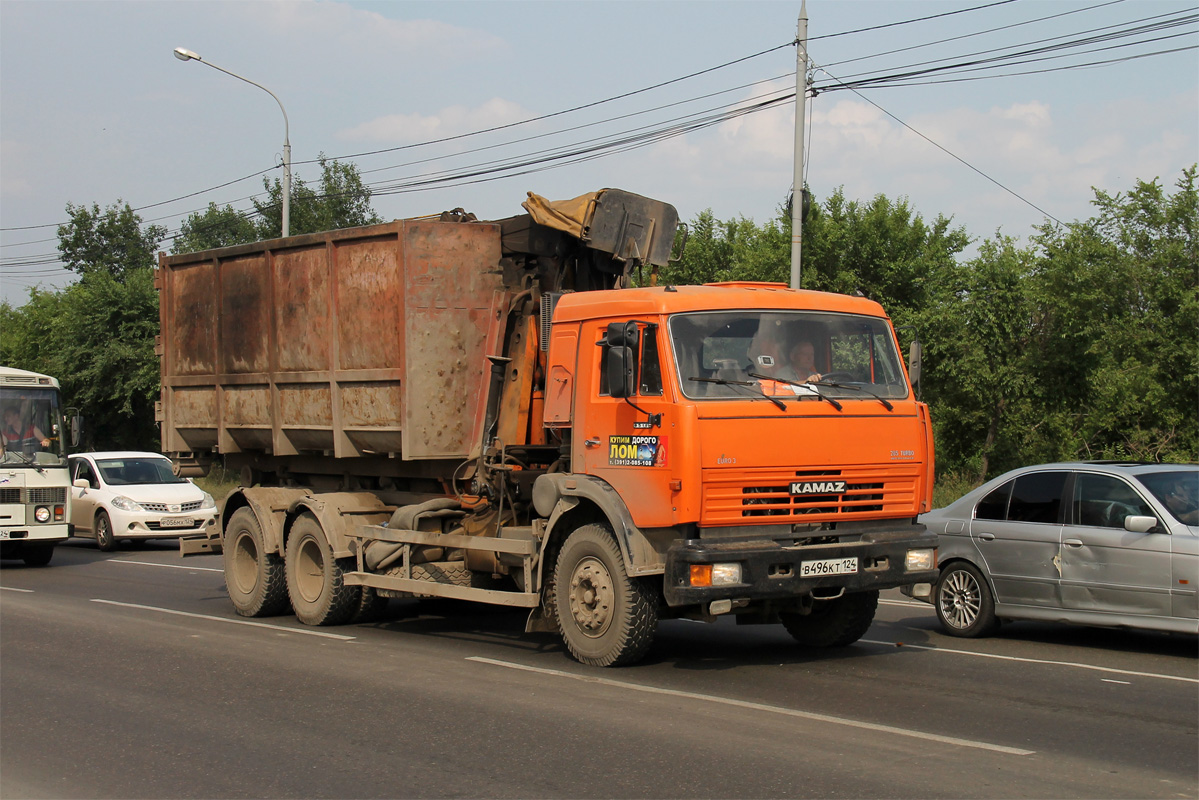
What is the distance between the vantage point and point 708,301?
838 centimetres

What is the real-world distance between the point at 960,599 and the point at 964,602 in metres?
0.04

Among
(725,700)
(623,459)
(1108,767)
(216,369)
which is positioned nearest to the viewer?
(1108,767)

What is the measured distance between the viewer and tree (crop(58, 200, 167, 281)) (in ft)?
204

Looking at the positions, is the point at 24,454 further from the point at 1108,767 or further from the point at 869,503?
the point at 1108,767

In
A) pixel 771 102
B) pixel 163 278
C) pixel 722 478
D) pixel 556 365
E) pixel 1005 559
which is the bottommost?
pixel 1005 559

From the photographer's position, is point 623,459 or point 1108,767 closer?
point 1108,767

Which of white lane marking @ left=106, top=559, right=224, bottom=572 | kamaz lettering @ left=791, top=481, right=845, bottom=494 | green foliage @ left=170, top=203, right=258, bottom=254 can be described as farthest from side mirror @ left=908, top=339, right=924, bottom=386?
green foliage @ left=170, top=203, right=258, bottom=254

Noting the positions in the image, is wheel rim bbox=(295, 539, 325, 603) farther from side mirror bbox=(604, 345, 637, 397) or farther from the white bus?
the white bus

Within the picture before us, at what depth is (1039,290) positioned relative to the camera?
21094 mm

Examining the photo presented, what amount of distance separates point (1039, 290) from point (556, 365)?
1448 cm

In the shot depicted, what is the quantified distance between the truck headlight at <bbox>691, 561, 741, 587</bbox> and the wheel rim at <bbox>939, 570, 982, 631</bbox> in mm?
3404

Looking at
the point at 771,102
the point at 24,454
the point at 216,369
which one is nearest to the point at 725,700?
the point at 216,369

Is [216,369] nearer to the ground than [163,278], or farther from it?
nearer to the ground

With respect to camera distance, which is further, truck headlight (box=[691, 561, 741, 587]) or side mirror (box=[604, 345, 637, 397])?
side mirror (box=[604, 345, 637, 397])
